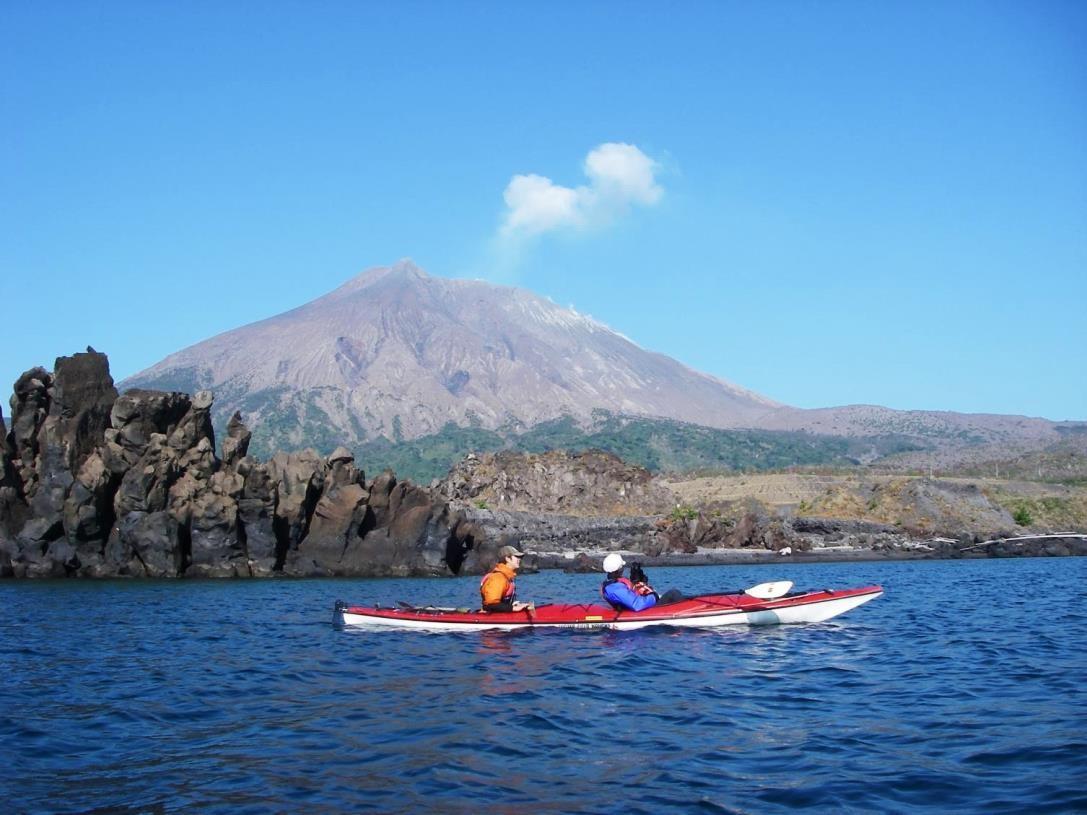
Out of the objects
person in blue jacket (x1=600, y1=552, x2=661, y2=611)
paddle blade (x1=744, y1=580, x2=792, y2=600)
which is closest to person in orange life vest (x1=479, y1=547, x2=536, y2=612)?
person in blue jacket (x1=600, y1=552, x2=661, y2=611)

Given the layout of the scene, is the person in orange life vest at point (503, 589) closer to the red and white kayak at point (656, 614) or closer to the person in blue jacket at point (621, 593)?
the red and white kayak at point (656, 614)

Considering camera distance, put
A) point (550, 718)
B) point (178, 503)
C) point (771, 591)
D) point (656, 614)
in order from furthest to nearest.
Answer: point (178, 503) → point (771, 591) → point (656, 614) → point (550, 718)

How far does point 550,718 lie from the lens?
14.1 m

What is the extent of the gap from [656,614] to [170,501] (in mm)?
33999

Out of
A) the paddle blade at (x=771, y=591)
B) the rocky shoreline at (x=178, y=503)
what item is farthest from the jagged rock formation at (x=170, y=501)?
the paddle blade at (x=771, y=591)

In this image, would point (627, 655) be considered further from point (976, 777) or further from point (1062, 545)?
point (1062, 545)

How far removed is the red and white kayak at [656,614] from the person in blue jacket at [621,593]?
0.63 ft

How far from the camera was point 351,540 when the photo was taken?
53.1m

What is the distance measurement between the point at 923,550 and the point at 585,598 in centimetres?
4188

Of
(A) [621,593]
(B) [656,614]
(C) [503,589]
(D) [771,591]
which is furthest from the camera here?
(D) [771,591]

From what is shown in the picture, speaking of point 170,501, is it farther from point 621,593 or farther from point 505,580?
point 621,593

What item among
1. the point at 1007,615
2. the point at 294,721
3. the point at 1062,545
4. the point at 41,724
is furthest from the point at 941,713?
the point at 1062,545

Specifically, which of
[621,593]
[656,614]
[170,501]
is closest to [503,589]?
[621,593]

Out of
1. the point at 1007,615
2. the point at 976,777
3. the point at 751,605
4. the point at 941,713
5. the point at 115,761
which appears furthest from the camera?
the point at 1007,615
